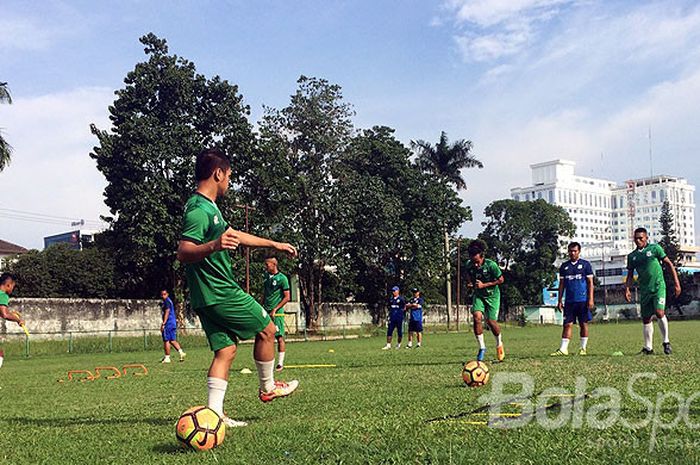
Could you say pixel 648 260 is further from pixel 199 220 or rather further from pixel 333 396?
pixel 199 220

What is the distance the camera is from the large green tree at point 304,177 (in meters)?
46.1

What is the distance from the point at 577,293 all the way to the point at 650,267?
146cm

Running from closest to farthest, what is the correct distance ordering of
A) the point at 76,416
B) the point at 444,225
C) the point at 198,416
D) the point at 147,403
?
the point at 198,416, the point at 76,416, the point at 147,403, the point at 444,225

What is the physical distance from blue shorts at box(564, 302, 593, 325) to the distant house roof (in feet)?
259

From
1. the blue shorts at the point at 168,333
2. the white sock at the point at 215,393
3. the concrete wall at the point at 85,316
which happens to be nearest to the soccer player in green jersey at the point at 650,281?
the white sock at the point at 215,393

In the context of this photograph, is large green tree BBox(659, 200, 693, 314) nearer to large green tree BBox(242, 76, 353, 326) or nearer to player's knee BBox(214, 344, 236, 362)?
large green tree BBox(242, 76, 353, 326)

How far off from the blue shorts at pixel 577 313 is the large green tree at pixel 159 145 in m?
28.6

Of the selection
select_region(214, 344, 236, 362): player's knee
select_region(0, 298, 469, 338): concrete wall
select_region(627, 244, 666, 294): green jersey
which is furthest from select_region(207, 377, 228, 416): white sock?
select_region(0, 298, 469, 338): concrete wall

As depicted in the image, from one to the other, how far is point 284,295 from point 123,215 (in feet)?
92.7

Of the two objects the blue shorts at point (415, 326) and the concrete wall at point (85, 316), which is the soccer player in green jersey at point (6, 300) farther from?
the concrete wall at point (85, 316)

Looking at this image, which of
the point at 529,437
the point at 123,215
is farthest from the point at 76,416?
the point at 123,215

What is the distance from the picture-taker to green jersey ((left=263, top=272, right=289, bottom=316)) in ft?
46.3

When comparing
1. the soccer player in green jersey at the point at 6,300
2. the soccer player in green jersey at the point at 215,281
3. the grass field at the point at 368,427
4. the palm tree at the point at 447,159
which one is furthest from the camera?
the palm tree at the point at 447,159

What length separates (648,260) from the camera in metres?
14.2
